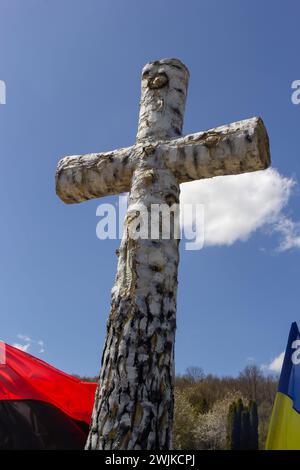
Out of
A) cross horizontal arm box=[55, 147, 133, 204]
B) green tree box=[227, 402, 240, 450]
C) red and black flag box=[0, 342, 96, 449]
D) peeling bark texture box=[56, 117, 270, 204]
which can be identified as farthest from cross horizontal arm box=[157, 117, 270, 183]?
green tree box=[227, 402, 240, 450]

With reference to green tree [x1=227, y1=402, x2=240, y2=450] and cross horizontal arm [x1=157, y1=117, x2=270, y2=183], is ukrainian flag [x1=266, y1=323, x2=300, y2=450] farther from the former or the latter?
green tree [x1=227, y1=402, x2=240, y2=450]

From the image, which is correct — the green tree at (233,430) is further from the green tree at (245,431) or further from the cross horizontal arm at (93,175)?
the cross horizontal arm at (93,175)

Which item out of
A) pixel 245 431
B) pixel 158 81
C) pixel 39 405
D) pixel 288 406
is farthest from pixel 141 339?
pixel 245 431

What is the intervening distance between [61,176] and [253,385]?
3092 inches

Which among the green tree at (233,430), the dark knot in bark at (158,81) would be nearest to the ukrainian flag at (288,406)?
the dark knot in bark at (158,81)

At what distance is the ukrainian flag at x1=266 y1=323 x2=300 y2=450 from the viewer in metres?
4.89

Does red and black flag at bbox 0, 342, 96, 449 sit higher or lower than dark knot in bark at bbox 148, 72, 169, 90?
lower

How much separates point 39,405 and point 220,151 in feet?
10.7

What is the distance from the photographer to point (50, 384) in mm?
5062

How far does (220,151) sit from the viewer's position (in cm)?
293

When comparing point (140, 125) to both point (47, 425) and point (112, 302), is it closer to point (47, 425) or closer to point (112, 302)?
point (112, 302)

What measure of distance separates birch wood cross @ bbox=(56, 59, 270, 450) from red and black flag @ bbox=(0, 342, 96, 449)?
2325 millimetres

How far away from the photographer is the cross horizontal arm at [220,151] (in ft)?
9.45
